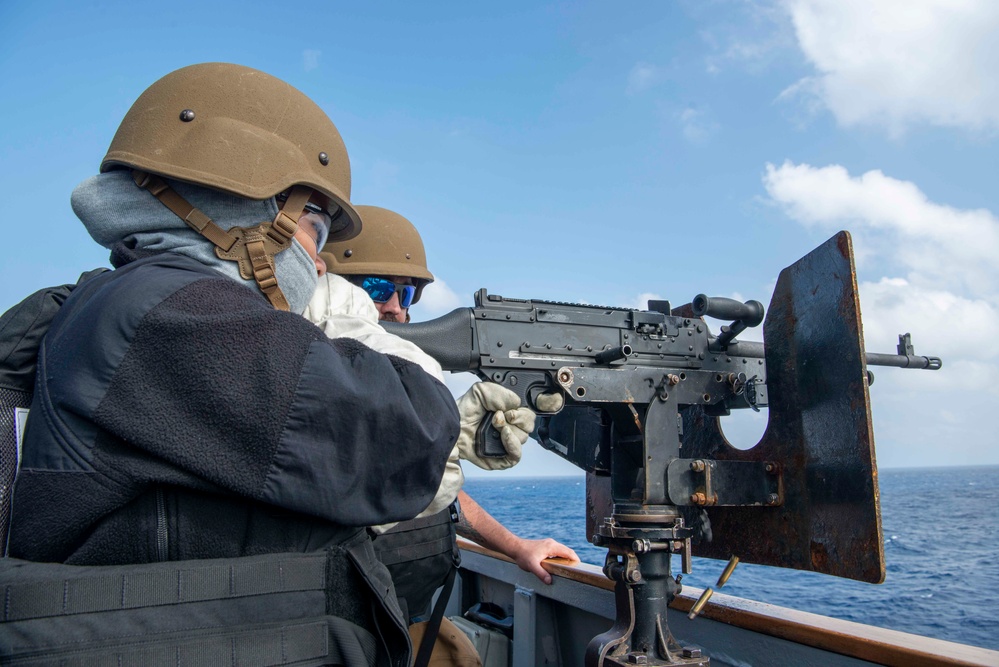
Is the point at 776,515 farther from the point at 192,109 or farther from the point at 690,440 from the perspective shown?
the point at 192,109

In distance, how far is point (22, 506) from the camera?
143 cm

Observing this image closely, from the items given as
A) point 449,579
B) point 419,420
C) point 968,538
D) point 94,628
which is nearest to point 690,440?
point 449,579

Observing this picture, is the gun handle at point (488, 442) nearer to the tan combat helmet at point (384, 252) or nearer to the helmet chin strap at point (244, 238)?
the helmet chin strap at point (244, 238)

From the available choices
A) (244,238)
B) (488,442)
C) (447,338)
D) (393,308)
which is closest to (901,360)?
(447,338)

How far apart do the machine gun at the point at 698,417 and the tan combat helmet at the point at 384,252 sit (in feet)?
4.16

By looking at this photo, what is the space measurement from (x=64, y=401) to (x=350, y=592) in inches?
30.7

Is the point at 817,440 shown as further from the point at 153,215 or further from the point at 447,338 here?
the point at 153,215

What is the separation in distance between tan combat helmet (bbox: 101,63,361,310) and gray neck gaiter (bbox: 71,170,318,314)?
0.03 m

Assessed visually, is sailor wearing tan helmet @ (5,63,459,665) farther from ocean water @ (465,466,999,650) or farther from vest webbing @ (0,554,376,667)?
ocean water @ (465,466,999,650)

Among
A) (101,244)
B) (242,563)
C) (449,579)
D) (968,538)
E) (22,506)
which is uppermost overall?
(101,244)

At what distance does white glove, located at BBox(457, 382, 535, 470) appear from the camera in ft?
8.82

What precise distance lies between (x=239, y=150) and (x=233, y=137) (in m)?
0.06

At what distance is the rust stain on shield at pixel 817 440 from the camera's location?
2.75m

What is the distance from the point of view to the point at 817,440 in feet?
9.85
